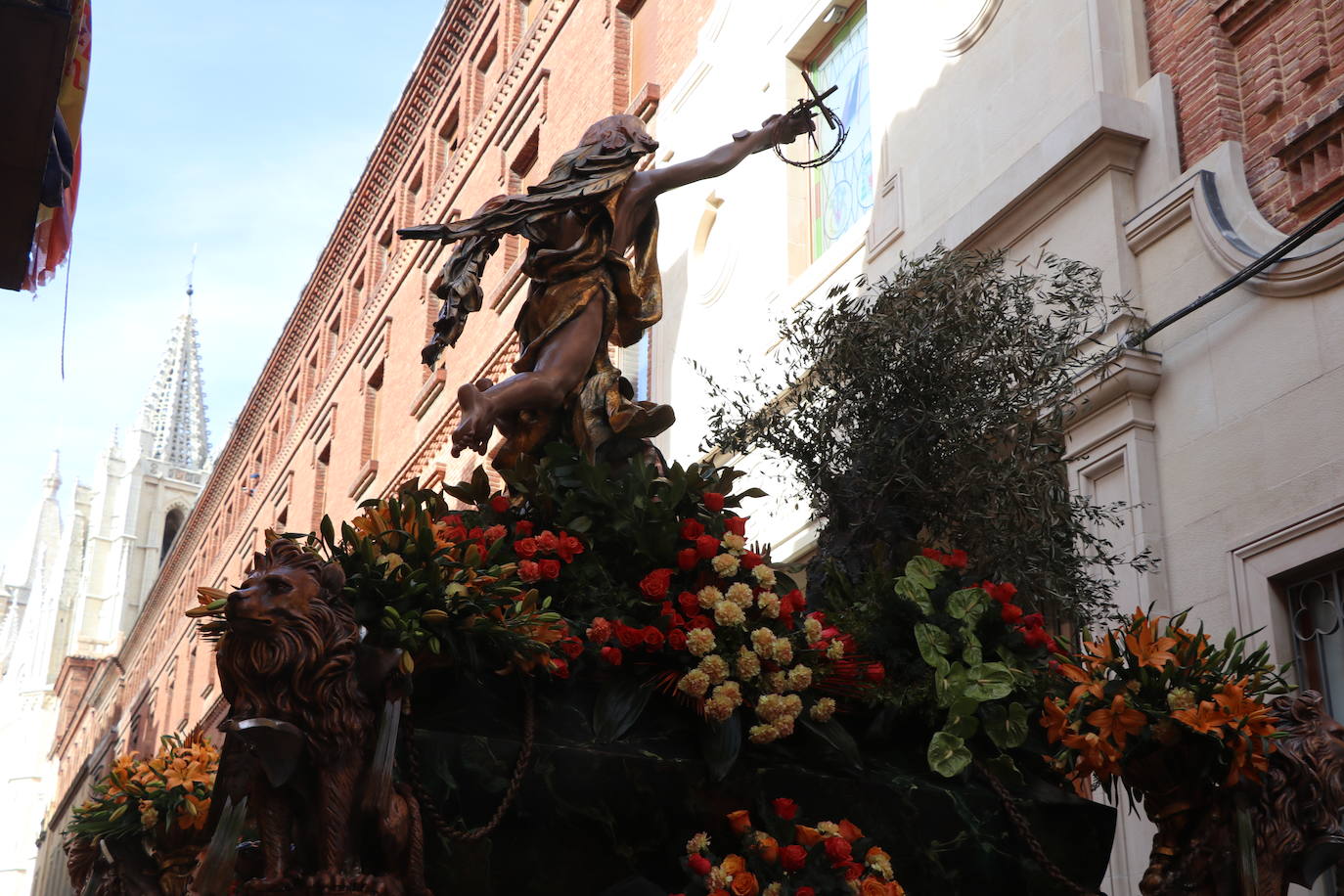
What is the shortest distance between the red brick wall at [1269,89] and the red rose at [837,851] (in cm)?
539

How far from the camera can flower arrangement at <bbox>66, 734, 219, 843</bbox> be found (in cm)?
581

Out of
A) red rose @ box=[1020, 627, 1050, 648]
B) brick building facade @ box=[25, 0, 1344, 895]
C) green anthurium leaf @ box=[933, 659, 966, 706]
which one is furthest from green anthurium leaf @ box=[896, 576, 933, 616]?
brick building facade @ box=[25, 0, 1344, 895]

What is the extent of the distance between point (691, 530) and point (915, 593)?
87 centimetres

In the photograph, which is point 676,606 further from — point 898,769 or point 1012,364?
point 1012,364

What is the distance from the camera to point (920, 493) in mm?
7289

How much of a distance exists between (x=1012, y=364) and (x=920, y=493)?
104 centimetres

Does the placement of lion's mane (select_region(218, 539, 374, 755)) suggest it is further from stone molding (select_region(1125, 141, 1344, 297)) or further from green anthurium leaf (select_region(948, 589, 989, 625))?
stone molding (select_region(1125, 141, 1344, 297))

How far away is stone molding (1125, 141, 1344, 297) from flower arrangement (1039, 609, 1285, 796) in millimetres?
3641

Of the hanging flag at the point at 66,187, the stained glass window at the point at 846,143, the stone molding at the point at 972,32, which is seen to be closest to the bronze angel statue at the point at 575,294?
the hanging flag at the point at 66,187

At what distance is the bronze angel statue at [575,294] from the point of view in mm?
5715

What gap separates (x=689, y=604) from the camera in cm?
489

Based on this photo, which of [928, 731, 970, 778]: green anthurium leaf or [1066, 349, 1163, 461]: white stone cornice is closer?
[928, 731, 970, 778]: green anthurium leaf

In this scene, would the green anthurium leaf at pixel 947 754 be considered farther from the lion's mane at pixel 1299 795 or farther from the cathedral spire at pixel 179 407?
the cathedral spire at pixel 179 407

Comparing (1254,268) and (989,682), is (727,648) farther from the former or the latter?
(1254,268)
